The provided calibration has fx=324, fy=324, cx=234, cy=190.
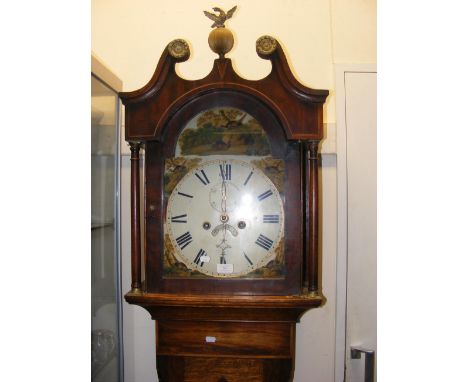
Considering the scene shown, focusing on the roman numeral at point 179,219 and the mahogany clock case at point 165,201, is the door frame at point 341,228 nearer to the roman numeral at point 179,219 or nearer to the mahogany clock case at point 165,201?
the mahogany clock case at point 165,201

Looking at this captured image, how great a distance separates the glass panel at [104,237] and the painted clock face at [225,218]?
0.28m

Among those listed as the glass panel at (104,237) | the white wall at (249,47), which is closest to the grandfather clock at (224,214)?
the glass panel at (104,237)

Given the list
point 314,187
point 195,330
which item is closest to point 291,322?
point 195,330

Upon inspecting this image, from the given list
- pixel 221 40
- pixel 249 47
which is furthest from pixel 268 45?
pixel 249 47

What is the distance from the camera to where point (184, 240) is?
901 millimetres

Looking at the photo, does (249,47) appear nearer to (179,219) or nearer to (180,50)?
(180,50)

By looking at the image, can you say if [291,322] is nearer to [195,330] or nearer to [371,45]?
[195,330]

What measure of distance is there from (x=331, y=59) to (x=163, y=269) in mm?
917

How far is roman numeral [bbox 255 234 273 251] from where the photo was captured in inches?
35.0

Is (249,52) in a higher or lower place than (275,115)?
higher

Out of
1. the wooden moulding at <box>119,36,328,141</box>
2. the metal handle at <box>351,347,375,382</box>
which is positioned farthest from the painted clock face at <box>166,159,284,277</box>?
the metal handle at <box>351,347,375,382</box>
